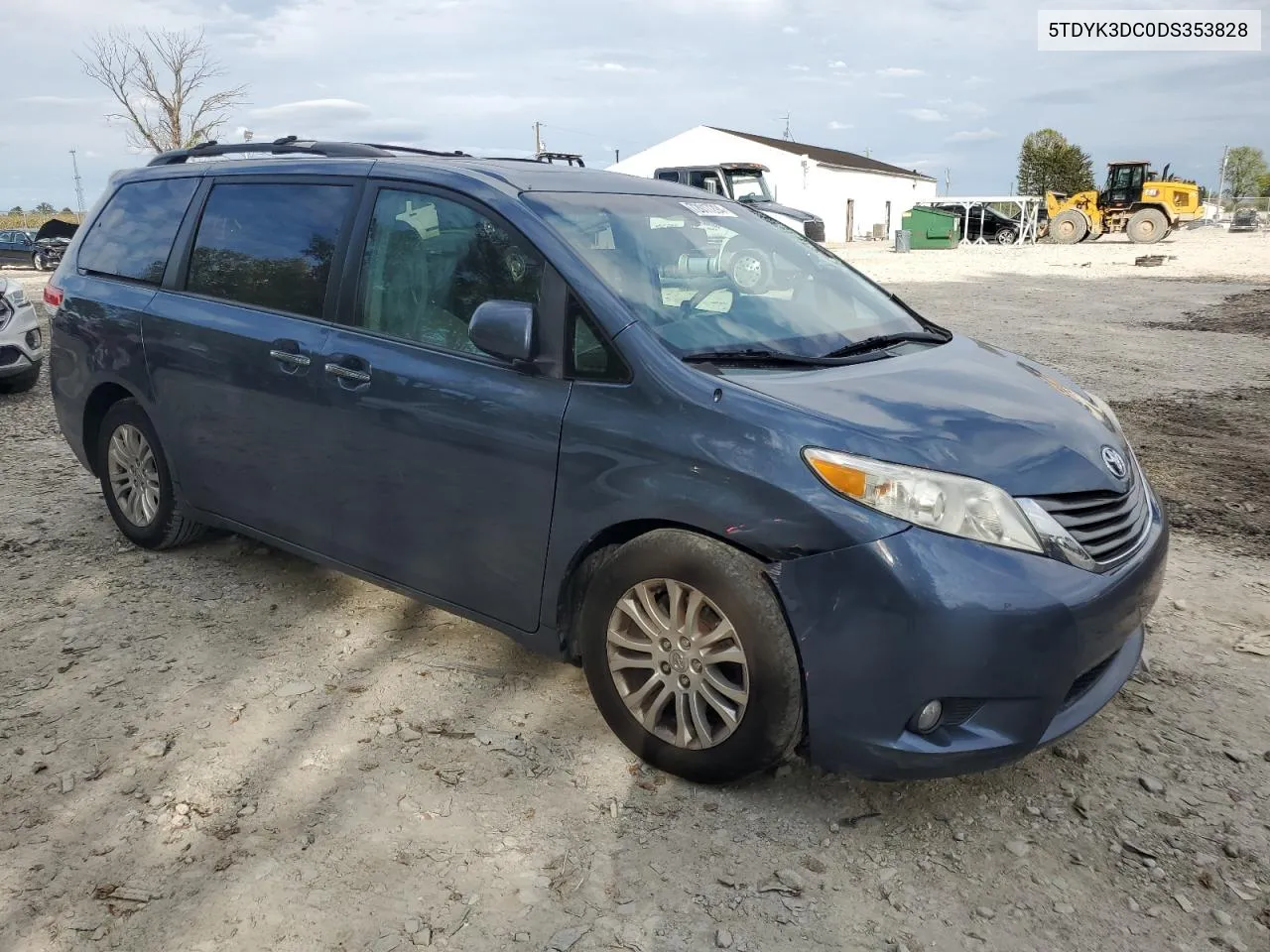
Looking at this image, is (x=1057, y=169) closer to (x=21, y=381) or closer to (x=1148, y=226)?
(x=1148, y=226)

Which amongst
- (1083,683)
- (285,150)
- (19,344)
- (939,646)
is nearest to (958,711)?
(939,646)

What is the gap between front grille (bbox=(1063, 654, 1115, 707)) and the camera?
8.84 ft

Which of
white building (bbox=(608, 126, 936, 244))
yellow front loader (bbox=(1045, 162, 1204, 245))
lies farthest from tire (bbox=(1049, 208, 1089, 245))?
white building (bbox=(608, 126, 936, 244))

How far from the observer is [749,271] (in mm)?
3527

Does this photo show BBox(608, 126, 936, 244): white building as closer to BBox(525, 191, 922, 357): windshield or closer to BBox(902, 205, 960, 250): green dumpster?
BBox(902, 205, 960, 250): green dumpster

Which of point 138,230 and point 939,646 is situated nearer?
point 939,646

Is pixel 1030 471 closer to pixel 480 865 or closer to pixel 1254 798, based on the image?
pixel 1254 798

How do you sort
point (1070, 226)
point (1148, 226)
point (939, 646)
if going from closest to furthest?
point (939, 646) < point (1148, 226) < point (1070, 226)

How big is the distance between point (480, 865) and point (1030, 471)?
181 cm

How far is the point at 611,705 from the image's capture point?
9.95ft

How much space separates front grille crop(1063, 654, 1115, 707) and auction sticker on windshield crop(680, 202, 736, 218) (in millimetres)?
2088

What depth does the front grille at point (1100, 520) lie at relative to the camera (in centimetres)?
267

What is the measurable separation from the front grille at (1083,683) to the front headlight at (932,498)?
43 cm

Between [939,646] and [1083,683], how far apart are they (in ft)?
1.99
